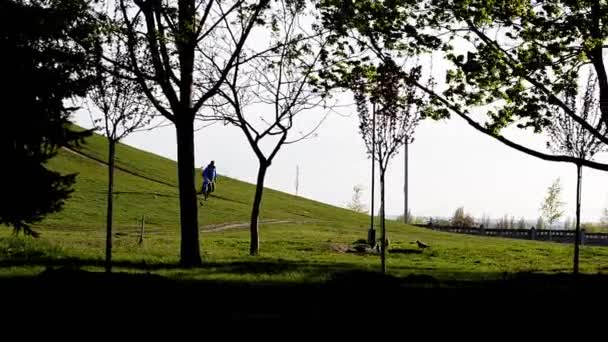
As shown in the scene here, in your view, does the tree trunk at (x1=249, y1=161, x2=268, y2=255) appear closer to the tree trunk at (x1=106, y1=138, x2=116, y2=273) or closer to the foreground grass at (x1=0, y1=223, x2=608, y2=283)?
the foreground grass at (x1=0, y1=223, x2=608, y2=283)

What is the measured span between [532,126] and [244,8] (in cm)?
930

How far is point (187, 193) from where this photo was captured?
17062 mm

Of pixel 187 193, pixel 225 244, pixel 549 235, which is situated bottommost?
pixel 549 235

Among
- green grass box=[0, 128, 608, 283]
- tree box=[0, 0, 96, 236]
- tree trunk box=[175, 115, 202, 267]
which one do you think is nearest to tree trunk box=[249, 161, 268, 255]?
green grass box=[0, 128, 608, 283]

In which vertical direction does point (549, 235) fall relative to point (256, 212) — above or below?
below

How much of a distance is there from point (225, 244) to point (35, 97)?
15.4m

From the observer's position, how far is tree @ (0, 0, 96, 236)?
47.4 ft

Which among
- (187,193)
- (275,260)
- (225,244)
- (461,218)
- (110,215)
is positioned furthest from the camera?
(461,218)

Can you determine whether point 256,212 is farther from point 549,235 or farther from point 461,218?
point 461,218

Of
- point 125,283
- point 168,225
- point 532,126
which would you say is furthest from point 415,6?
point 168,225

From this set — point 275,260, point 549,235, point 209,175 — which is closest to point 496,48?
point 275,260

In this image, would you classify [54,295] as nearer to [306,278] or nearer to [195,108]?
[306,278]

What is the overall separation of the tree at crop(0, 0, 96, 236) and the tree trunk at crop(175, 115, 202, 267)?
273cm

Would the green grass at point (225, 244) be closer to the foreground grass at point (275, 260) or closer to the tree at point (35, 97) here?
the foreground grass at point (275, 260)
